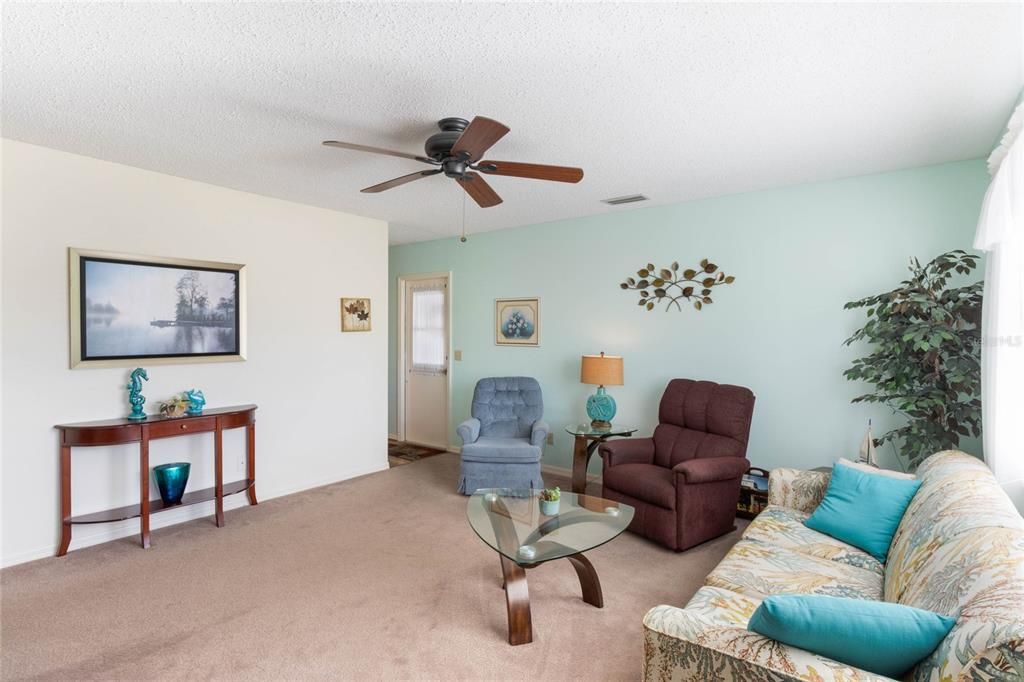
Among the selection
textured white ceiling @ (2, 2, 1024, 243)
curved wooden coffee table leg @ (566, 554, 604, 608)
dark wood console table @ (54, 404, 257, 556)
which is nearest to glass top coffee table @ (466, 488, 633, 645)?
curved wooden coffee table leg @ (566, 554, 604, 608)

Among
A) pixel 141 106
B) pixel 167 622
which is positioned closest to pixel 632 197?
pixel 141 106

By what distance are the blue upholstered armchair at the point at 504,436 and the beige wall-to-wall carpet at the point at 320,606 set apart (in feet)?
2.13

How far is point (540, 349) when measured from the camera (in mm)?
5289

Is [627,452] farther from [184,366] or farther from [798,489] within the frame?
[184,366]

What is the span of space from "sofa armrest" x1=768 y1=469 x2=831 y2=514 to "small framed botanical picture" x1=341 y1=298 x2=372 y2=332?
12.4 ft

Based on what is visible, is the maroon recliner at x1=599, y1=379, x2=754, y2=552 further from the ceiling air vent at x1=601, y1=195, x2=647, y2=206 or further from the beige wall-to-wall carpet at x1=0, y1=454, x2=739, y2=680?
the ceiling air vent at x1=601, y1=195, x2=647, y2=206

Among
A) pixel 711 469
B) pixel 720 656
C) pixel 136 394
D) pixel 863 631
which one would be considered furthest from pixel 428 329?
pixel 863 631

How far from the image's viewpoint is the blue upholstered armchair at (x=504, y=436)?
430cm

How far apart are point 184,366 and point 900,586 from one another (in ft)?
14.4

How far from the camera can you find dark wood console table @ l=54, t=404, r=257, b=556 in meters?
3.12

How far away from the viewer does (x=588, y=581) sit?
103 inches

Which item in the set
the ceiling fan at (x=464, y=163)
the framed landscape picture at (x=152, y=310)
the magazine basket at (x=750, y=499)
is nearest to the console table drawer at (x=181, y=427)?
the framed landscape picture at (x=152, y=310)

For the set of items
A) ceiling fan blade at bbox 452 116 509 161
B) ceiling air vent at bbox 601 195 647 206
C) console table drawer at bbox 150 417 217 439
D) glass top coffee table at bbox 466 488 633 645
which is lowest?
glass top coffee table at bbox 466 488 633 645

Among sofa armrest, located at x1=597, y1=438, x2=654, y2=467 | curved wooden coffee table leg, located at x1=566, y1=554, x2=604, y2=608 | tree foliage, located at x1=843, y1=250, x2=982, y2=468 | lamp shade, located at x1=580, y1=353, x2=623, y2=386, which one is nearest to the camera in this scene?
curved wooden coffee table leg, located at x1=566, y1=554, x2=604, y2=608
